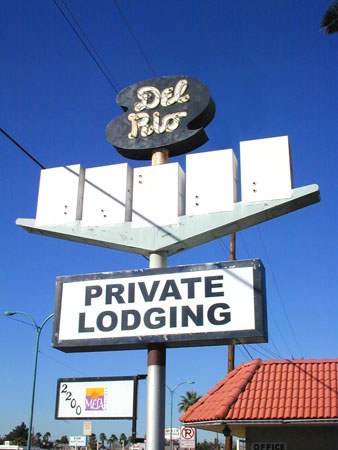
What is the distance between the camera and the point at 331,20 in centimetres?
2503

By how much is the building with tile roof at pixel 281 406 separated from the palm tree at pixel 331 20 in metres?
16.4

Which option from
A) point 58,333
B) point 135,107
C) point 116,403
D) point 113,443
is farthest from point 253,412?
point 113,443

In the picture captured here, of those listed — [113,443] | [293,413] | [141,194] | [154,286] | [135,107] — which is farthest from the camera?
[113,443]

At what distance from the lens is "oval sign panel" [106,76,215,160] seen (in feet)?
35.0

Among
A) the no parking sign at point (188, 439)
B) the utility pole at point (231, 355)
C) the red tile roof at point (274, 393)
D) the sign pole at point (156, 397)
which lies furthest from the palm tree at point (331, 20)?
the sign pole at point (156, 397)

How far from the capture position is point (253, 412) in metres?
12.8

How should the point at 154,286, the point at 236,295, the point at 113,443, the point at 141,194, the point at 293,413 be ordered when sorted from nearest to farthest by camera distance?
the point at 236,295 → the point at 154,286 → the point at 141,194 → the point at 293,413 → the point at 113,443

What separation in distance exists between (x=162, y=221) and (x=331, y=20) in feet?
62.3

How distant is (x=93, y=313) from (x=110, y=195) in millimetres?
2263

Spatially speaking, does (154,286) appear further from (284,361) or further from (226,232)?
(284,361)

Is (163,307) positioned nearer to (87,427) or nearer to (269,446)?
(87,427)

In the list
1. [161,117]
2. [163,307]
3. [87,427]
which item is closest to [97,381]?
[87,427]

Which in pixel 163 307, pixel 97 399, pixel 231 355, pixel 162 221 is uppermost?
pixel 162 221

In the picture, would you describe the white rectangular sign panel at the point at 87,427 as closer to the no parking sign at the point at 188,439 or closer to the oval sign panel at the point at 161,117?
the oval sign panel at the point at 161,117
